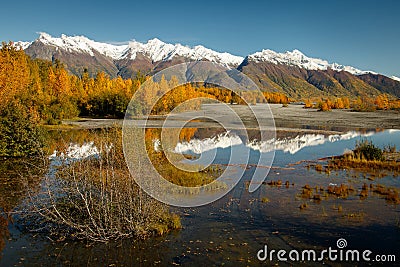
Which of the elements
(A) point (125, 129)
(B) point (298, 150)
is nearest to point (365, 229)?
(A) point (125, 129)

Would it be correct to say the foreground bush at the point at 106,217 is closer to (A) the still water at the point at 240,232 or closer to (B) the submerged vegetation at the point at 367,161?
(A) the still water at the point at 240,232

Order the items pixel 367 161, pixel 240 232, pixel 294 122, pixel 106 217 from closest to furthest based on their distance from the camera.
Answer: pixel 106 217 → pixel 240 232 → pixel 367 161 → pixel 294 122

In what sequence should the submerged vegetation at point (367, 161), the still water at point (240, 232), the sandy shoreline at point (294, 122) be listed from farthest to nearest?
the sandy shoreline at point (294, 122) < the submerged vegetation at point (367, 161) < the still water at point (240, 232)

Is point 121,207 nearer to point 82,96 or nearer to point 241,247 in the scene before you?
point 241,247

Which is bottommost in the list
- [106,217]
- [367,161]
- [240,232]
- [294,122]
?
[240,232]

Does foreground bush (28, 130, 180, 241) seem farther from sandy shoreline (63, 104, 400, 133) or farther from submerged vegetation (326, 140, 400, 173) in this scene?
sandy shoreline (63, 104, 400, 133)

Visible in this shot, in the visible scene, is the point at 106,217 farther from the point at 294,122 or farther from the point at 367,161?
the point at 294,122

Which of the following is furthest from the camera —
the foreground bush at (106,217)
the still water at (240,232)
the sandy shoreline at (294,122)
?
the sandy shoreline at (294,122)

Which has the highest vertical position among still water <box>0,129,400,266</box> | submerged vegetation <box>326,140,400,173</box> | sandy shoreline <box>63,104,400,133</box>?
sandy shoreline <box>63,104,400,133</box>

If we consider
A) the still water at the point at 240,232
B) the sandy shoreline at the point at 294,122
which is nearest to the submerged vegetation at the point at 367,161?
the still water at the point at 240,232

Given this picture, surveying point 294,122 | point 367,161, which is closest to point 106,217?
point 367,161

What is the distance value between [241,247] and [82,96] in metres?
66.9

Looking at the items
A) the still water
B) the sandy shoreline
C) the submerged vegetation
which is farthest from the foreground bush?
the sandy shoreline

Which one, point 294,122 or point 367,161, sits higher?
point 294,122
